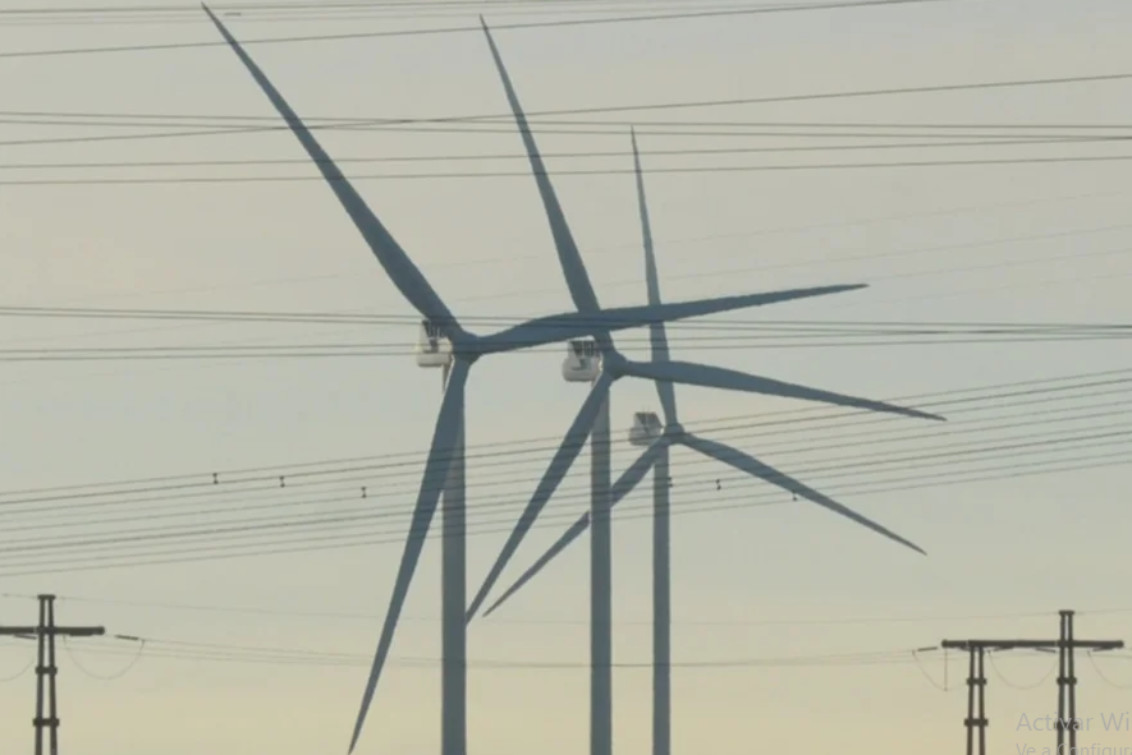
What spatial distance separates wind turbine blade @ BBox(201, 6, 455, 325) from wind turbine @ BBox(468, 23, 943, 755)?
13.1ft

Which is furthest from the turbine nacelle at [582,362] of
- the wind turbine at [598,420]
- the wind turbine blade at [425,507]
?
the wind turbine blade at [425,507]

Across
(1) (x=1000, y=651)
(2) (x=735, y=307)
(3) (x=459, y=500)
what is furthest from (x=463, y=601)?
(1) (x=1000, y=651)

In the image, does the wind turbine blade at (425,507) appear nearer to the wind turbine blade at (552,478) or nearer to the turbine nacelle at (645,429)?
the wind turbine blade at (552,478)

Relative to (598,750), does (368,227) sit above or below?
above

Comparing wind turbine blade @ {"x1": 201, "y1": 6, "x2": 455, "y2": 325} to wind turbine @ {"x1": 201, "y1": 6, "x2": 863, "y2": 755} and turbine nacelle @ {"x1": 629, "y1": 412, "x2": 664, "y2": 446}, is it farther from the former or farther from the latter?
Result: turbine nacelle @ {"x1": 629, "y1": 412, "x2": 664, "y2": 446}

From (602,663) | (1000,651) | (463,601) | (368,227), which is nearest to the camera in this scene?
(368,227)

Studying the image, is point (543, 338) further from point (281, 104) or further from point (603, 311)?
point (281, 104)

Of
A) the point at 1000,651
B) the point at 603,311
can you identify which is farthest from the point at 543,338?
the point at 1000,651

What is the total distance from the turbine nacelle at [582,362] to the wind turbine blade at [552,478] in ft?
19.1

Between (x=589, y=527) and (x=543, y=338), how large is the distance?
19.4 m

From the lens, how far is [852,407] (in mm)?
105312

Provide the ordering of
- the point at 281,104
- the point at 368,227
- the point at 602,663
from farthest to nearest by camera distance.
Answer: the point at 602,663 < the point at 368,227 < the point at 281,104

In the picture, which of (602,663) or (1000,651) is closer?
(602,663)

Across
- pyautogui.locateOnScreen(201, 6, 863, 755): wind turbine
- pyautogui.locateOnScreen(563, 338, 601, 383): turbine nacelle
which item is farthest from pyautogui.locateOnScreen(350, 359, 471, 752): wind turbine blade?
pyautogui.locateOnScreen(563, 338, 601, 383): turbine nacelle
